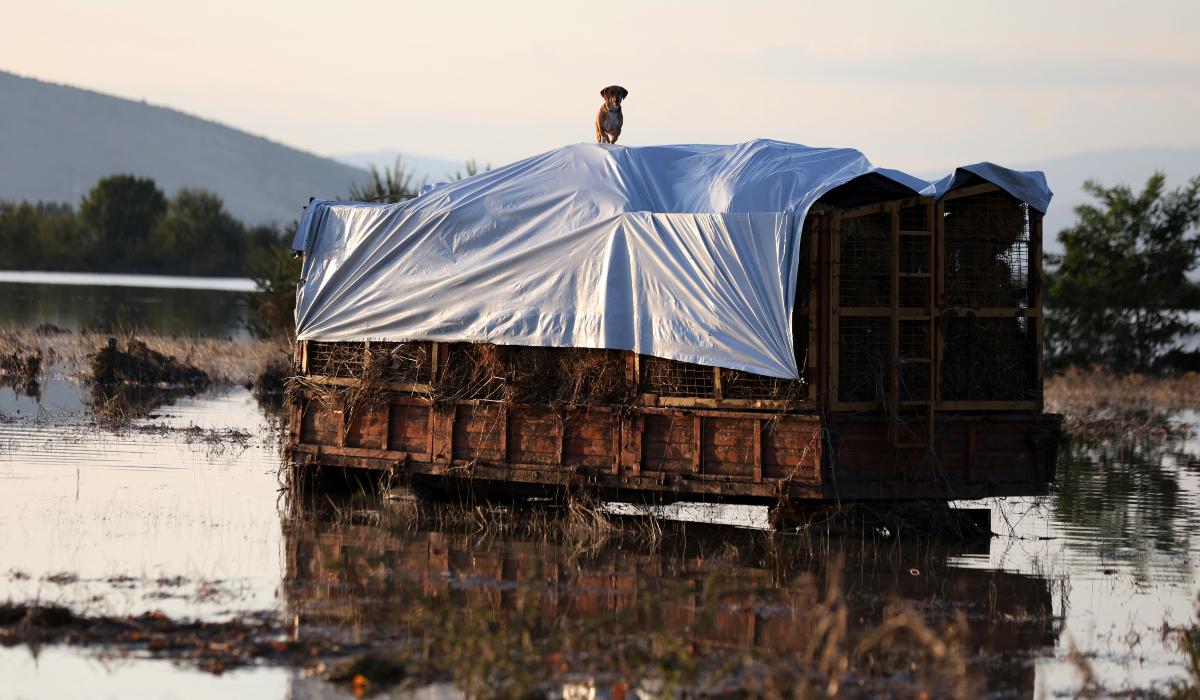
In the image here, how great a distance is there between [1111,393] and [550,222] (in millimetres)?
17843

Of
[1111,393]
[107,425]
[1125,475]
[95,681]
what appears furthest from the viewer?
[1111,393]

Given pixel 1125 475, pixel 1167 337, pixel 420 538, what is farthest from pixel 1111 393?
pixel 420 538

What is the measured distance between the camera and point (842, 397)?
34.6ft

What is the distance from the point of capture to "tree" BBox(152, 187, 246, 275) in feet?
257

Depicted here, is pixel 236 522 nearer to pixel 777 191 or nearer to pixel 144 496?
pixel 144 496

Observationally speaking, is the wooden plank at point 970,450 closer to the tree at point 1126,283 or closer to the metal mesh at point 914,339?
the metal mesh at point 914,339

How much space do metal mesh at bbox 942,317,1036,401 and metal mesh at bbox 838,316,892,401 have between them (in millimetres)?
711

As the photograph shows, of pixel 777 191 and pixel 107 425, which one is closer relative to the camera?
pixel 777 191

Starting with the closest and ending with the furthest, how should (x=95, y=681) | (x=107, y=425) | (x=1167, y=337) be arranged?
(x=95, y=681), (x=107, y=425), (x=1167, y=337)

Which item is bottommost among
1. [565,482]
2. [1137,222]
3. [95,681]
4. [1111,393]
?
[95,681]

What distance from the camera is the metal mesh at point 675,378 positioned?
11125 millimetres

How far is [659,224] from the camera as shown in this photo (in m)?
11.3

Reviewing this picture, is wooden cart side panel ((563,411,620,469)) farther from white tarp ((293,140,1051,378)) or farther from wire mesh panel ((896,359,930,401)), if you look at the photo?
wire mesh panel ((896,359,930,401))

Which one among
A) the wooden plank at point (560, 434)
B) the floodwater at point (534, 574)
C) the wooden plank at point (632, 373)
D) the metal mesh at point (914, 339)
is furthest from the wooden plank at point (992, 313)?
the wooden plank at point (560, 434)
